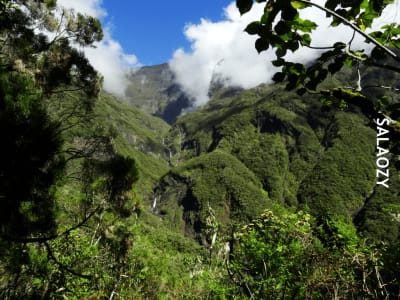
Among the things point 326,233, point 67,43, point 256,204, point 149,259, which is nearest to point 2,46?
point 67,43

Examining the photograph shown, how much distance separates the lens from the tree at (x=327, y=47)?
5.69 feet

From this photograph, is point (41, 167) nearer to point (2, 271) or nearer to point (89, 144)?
point (89, 144)

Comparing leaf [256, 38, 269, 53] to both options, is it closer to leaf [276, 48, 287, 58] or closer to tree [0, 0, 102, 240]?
leaf [276, 48, 287, 58]

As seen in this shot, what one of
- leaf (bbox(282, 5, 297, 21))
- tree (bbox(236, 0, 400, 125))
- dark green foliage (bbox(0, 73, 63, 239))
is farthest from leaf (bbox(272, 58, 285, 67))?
dark green foliage (bbox(0, 73, 63, 239))

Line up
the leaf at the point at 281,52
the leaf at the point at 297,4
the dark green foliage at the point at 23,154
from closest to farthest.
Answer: the leaf at the point at 297,4, the leaf at the point at 281,52, the dark green foliage at the point at 23,154

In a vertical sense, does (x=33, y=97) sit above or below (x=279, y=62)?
above

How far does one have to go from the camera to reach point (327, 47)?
1.96 meters

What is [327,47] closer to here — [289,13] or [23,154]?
[289,13]

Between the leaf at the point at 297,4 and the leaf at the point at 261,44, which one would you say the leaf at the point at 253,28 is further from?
the leaf at the point at 297,4

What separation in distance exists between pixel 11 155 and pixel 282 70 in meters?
6.05

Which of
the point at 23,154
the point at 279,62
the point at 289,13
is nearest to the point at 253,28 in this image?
the point at 289,13

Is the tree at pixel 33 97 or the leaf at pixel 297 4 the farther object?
the tree at pixel 33 97

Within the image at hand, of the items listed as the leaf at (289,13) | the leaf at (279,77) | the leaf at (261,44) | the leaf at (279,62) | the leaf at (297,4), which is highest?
the leaf at (297,4)

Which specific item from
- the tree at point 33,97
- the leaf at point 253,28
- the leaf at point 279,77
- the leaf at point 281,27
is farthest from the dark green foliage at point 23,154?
the leaf at point 281,27
